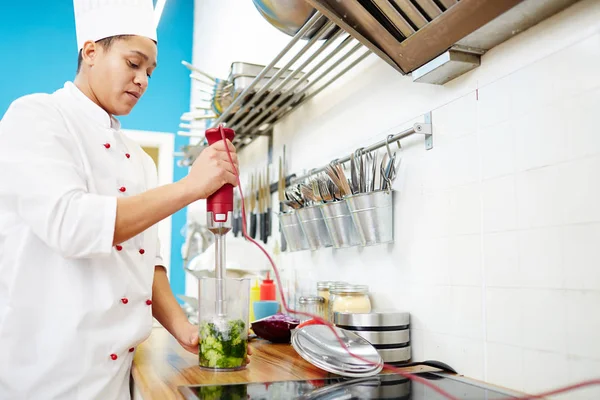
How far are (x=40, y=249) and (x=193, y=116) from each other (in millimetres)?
1370

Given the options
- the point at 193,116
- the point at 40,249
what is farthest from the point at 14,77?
the point at 40,249

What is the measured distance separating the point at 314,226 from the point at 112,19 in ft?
2.57

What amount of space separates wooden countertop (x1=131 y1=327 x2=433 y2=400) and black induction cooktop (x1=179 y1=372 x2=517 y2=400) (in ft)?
0.14

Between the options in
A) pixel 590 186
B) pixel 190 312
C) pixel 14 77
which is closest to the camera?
pixel 590 186

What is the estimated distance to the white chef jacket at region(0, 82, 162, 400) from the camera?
35.7 inches

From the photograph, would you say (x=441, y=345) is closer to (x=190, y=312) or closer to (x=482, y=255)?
(x=482, y=255)

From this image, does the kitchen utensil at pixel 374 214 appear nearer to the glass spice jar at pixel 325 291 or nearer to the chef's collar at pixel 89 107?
the glass spice jar at pixel 325 291

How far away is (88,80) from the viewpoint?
1197 millimetres

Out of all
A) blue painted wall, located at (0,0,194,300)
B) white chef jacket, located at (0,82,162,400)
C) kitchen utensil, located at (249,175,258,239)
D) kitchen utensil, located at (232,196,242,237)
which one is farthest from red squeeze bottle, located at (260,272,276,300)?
blue painted wall, located at (0,0,194,300)

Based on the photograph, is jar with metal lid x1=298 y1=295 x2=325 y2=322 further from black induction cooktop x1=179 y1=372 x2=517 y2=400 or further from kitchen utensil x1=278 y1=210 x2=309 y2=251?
black induction cooktop x1=179 y1=372 x2=517 y2=400

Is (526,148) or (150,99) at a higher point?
(150,99)

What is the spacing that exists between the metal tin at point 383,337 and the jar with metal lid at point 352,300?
0.15m

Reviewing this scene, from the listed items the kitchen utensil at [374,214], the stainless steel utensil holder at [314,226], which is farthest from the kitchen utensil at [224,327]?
the stainless steel utensil holder at [314,226]

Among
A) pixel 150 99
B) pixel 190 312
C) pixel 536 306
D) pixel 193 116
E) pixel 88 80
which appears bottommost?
pixel 190 312
